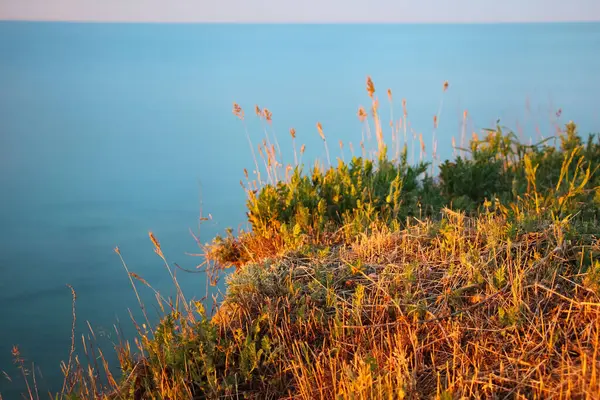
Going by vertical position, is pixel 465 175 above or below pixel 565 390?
above

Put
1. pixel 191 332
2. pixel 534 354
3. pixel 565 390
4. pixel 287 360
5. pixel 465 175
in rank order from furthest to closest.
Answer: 1. pixel 465 175
2. pixel 191 332
3. pixel 287 360
4. pixel 534 354
5. pixel 565 390

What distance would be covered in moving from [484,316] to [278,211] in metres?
2.24

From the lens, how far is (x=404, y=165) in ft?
18.6

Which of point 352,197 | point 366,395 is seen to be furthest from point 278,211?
point 366,395

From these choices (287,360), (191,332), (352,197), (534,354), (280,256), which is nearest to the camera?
(534,354)

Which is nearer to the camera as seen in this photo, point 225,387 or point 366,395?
point 366,395

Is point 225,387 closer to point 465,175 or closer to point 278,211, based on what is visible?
point 278,211

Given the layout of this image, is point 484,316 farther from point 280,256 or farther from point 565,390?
point 280,256

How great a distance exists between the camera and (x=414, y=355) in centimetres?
292

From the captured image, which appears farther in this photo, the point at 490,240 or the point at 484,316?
the point at 490,240

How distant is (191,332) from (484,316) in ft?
5.13

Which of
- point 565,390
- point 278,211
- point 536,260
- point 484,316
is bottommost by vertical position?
point 565,390

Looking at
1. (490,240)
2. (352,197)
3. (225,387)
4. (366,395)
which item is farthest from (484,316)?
(352,197)

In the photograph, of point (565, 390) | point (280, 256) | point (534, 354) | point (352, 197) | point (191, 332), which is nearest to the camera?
point (565, 390)
